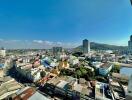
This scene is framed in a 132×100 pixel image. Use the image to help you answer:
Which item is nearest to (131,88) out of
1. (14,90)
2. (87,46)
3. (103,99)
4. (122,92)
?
(103,99)

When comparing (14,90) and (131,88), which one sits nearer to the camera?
(131,88)

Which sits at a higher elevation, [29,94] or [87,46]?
[87,46]

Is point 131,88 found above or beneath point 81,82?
above

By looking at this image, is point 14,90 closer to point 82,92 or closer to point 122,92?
point 82,92

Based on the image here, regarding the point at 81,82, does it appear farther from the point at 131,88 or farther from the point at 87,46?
the point at 87,46

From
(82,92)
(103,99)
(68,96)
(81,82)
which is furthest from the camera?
(81,82)


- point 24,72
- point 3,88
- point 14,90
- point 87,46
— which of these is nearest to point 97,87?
point 14,90

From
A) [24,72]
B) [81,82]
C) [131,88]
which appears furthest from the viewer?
[24,72]

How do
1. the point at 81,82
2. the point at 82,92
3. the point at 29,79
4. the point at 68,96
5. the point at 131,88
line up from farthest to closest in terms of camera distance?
the point at 29,79, the point at 81,82, the point at 68,96, the point at 82,92, the point at 131,88

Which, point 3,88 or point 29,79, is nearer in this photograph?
point 3,88
